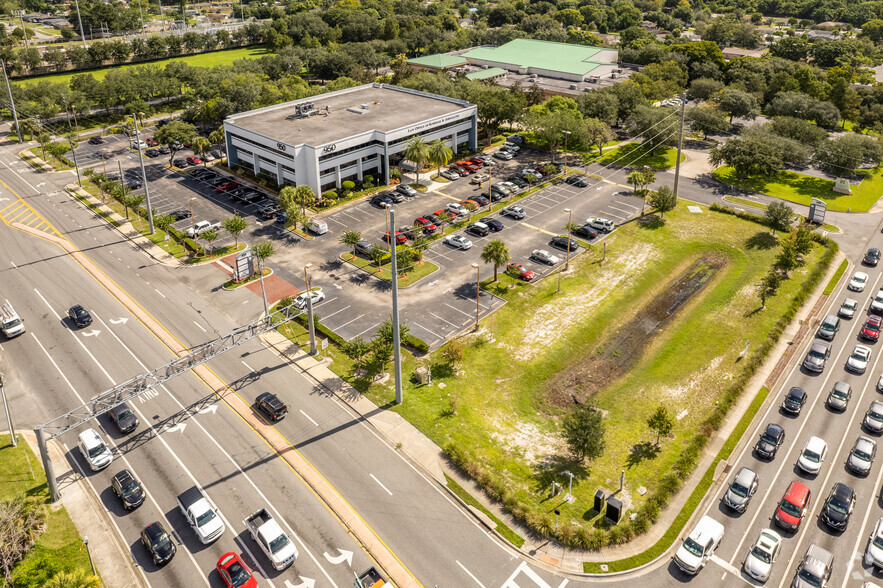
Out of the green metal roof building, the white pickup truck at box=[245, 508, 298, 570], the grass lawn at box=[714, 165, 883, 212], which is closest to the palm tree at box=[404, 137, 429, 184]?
the grass lawn at box=[714, 165, 883, 212]

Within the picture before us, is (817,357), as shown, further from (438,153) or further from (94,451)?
(94,451)

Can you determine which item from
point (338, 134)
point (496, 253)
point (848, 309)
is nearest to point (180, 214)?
point (338, 134)

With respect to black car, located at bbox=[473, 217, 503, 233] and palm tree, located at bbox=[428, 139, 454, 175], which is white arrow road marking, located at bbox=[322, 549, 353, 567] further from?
palm tree, located at bbox=[428, 139, 454, 175]

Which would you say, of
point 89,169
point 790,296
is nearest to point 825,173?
point 790,296

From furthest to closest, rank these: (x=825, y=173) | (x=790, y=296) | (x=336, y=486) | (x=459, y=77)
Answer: (x=459, y=77) < (x=825, y=173) < (x=790, y=296) < (x=336, y=486)

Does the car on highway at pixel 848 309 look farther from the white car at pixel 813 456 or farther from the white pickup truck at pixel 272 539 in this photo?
A: the white pickup truck at pixel 272 539

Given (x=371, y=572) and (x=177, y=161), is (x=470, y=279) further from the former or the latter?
(x=177, y=161)
